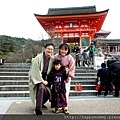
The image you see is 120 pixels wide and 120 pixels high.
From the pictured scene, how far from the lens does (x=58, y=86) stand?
448cm

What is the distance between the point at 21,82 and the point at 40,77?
361 cm

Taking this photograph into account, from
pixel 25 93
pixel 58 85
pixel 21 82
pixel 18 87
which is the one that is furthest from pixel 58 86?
pixel 21 82

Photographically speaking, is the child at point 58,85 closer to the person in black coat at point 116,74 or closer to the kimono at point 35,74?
the kimono at point 35,74

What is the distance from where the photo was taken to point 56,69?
4523 mm

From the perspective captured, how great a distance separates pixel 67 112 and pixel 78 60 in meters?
8.53

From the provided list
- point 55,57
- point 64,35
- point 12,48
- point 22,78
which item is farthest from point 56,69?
point 12,48

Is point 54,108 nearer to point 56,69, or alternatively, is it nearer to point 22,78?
point 56,69

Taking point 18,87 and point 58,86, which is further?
point 18,87

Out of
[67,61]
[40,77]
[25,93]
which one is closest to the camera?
[40,77]

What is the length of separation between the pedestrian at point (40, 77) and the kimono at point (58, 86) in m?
0.13

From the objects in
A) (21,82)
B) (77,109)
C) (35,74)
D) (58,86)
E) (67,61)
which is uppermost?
(67,61)

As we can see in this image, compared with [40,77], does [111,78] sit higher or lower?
lower

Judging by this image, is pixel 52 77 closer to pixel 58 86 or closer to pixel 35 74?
pixel 58 86

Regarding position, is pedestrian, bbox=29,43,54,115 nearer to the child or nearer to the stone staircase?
the child
